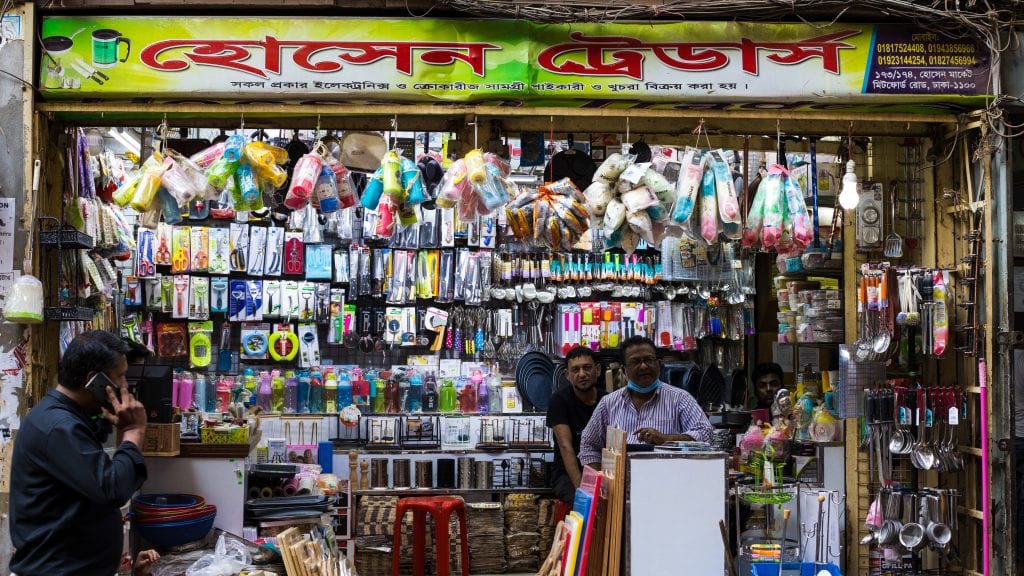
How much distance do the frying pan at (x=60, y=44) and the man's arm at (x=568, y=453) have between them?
140 inches

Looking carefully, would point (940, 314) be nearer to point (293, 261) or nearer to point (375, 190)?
point (375, 190)

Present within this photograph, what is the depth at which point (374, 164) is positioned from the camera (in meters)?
5.61

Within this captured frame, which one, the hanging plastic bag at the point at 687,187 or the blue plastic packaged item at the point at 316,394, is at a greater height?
the hanging plastic bag at the point at 687,187

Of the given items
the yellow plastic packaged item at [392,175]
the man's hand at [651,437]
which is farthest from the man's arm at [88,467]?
the man's hand at [651,437]

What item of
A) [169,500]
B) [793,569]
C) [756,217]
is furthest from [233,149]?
[793,569]

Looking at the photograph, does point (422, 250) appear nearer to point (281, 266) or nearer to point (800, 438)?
point (281, 266)

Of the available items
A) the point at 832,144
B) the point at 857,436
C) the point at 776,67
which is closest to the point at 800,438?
the point at 857,436

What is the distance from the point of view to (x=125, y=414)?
11.6ft

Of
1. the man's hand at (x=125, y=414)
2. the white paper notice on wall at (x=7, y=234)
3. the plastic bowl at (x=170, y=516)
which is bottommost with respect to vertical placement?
the plastic bowl at (x=170, y=516)

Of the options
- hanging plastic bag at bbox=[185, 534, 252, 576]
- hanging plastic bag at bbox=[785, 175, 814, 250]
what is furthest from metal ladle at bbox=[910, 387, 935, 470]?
hanging plastic bag at bbox=[185, 534, 252, 576]

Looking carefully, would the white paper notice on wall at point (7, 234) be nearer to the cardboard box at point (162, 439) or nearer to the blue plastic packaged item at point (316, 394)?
the cardboard box at point (162, 439)

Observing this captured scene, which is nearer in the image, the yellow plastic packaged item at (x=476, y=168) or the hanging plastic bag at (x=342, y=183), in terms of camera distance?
the yellow plastic packaged item at (x=476, y=168)

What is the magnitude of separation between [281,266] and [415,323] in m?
1.19

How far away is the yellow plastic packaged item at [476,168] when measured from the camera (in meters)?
4.99
